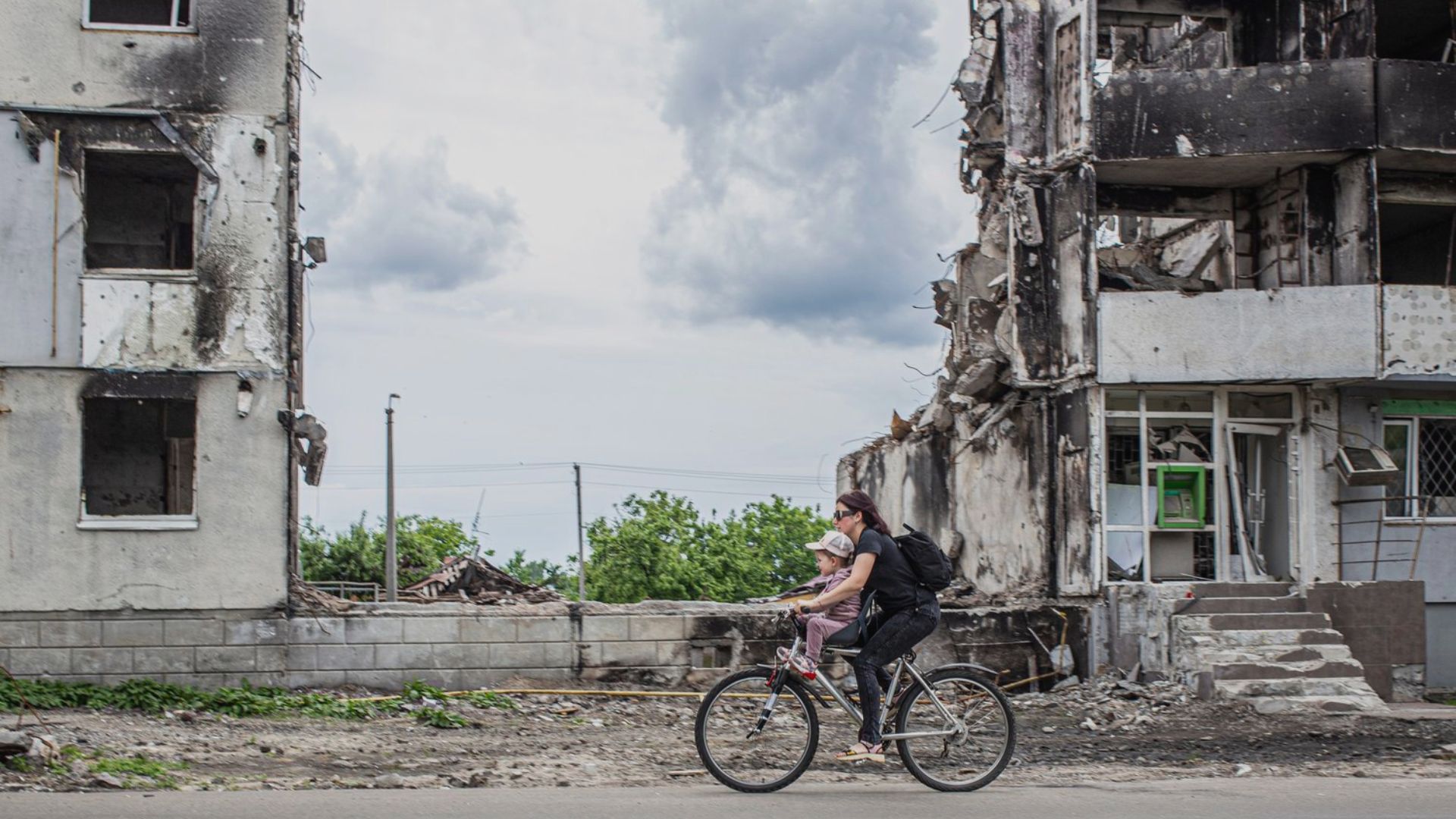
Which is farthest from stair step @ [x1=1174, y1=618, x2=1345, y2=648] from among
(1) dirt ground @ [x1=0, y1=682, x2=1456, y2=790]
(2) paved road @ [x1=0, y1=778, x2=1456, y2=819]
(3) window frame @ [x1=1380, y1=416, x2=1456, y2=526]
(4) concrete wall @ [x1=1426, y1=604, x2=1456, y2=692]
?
(2) paved road @ [x1=0, y1=778, x2=1456, y2=819]

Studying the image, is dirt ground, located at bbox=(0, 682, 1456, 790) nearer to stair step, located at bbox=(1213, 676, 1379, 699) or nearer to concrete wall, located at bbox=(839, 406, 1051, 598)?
stair step, located at bbox=(1213, 676, 1379, 699)

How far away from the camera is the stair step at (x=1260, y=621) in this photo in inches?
613

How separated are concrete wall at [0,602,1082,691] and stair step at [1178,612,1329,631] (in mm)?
4103

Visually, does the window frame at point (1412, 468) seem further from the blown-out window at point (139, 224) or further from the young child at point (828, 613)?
the blown-out window at point (139, 224)

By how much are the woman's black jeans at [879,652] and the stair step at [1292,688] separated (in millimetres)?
7013

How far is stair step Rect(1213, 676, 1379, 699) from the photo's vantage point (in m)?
14.3

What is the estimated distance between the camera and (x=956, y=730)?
8734 millimetres

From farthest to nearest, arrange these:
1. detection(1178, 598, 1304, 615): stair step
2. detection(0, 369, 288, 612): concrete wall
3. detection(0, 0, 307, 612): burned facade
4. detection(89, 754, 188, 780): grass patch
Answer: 1. detection(1178, 598, 1304, 615): stair step
2. detection(0, 0, 307, 612): burned facade
3. detection(0, 369, 288, 612): concrete wall
4. detection(89, 754, 188, 780): grass patch

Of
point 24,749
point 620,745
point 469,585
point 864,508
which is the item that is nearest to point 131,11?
point 469,585

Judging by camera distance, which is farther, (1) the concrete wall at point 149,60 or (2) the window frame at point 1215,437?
(2) the window frame at point 1215,437

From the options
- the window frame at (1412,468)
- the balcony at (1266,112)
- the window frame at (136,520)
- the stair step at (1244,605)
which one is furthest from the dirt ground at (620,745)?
the balcony at (1266,112)

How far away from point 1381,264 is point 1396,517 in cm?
562

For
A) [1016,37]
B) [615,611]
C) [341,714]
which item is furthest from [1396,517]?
[341,714]

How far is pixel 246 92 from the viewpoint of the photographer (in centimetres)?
1574
